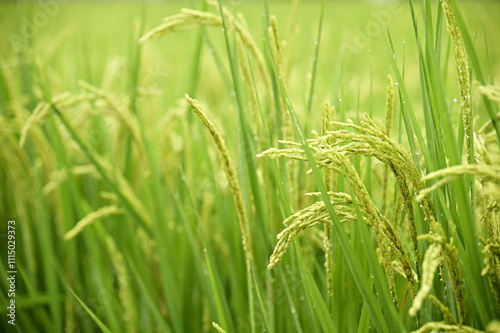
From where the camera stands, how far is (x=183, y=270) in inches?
47.2

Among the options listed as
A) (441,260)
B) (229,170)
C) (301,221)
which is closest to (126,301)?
(229,170)

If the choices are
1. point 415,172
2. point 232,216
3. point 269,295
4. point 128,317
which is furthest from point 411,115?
point 128,317

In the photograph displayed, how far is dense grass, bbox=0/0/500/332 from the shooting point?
59 cm

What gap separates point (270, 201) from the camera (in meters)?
0.97

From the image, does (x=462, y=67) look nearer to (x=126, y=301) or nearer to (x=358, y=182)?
(x=358, y=182)

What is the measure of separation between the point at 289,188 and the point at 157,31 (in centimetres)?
41

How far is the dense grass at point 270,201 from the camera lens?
59 centimetres

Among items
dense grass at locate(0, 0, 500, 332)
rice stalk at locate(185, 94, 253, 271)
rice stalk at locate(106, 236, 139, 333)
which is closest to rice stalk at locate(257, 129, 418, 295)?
dense grass at locate(0, 0, 500, 332)

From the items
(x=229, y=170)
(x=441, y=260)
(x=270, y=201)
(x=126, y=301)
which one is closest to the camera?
(x=441, y=260)

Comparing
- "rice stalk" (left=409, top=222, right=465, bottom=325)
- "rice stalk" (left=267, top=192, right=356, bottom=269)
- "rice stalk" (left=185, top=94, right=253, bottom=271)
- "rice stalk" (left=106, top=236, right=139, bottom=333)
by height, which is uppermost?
"rice stalk" (left=185, top=94, right=253, bottom=271)

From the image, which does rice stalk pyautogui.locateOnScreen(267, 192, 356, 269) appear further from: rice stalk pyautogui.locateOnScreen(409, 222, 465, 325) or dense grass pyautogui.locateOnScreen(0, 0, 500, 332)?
rice stalk pyautogui.locateOnScreen(409, 222, 465, 325)

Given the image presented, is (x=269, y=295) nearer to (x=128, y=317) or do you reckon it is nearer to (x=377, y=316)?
(x=377, y=316)

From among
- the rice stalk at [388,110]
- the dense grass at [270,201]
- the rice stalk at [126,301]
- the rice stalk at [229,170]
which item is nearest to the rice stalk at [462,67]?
the dense grass at [270,201]

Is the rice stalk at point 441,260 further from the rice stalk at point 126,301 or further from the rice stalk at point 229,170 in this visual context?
the rice stalk at point 126,301
